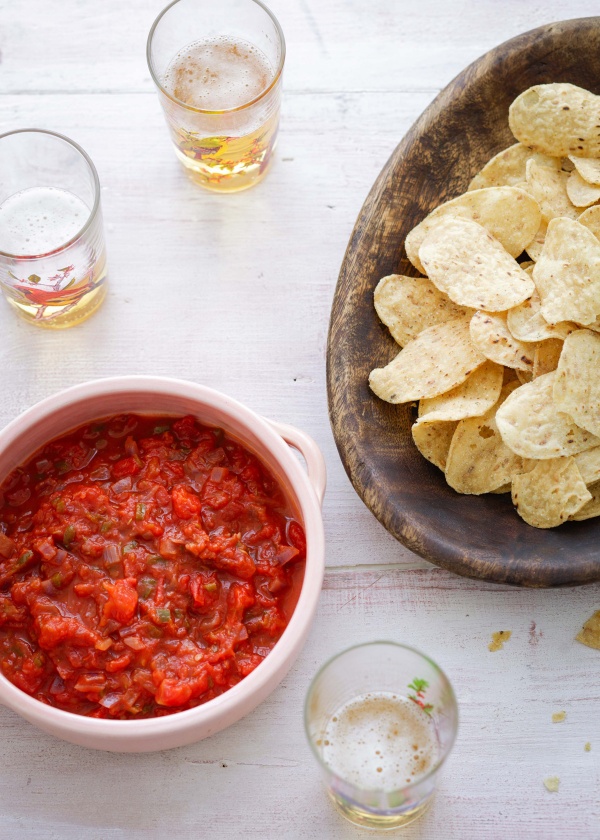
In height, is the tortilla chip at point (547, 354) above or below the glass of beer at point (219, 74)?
below

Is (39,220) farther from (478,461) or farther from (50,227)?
(478,461)

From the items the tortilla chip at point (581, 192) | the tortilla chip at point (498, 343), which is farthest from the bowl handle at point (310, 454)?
the tortilla chip at point (581, 192)

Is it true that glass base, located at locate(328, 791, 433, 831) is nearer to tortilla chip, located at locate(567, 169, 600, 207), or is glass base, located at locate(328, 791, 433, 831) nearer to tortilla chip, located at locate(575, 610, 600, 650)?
tortilla chip, located at locate(575, 610, 600, 650)

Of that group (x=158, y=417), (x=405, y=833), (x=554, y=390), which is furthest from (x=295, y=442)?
(x=405, y=833)

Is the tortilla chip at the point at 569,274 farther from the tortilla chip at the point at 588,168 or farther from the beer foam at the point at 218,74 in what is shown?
the beer foam at the point at 218,74

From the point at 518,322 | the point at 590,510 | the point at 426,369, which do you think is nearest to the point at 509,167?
the point at 518,322
